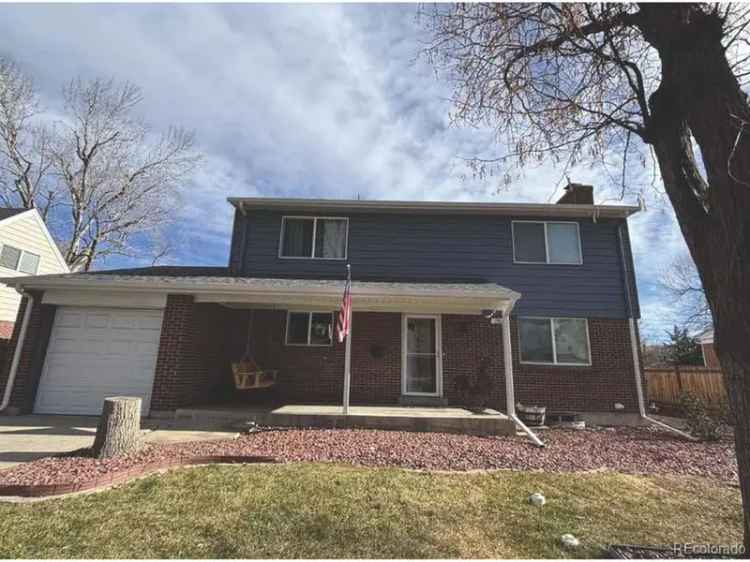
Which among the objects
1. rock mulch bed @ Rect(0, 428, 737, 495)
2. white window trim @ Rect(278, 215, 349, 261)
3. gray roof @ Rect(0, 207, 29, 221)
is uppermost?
gray roof @ Rect(0, 207, 29, 221)

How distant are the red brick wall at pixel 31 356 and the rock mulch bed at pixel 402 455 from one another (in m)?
4.11

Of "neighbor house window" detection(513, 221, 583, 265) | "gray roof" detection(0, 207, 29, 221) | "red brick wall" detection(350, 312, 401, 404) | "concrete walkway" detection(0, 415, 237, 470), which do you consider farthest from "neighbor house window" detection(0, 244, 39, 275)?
"neighbor house window" detection(513, 221, 583, 265)

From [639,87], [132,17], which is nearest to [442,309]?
[639,87]

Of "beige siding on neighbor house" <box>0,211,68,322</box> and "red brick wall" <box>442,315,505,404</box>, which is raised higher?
"beige siding on neighbor house" <box>0,211,68,322</box>

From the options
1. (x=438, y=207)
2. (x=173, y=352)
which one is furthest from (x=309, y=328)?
(x=438, y=207)

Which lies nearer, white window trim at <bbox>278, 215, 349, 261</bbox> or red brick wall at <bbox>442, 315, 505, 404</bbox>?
red brick wall at <bbox>442, 315, 505, 404</bbox>

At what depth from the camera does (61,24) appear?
573 cm

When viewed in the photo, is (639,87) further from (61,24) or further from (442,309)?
(61,24)

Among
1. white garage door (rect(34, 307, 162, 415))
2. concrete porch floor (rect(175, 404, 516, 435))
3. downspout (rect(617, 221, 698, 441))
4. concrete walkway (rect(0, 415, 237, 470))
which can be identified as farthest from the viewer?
downspout (rect(617, 221, 698, 441))

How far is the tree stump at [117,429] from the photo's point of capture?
509cm

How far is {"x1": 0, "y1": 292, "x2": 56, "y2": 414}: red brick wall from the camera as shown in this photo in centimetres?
773

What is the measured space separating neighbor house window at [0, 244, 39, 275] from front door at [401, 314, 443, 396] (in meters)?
15.5

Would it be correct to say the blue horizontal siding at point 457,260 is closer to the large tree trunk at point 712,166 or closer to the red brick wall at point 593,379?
the red brick wall at point 593,379

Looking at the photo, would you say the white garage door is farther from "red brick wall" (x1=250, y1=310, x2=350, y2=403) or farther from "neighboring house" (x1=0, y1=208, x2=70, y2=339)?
"neighboring house" (x1=0, y1=208, x2=70, y2=339)
